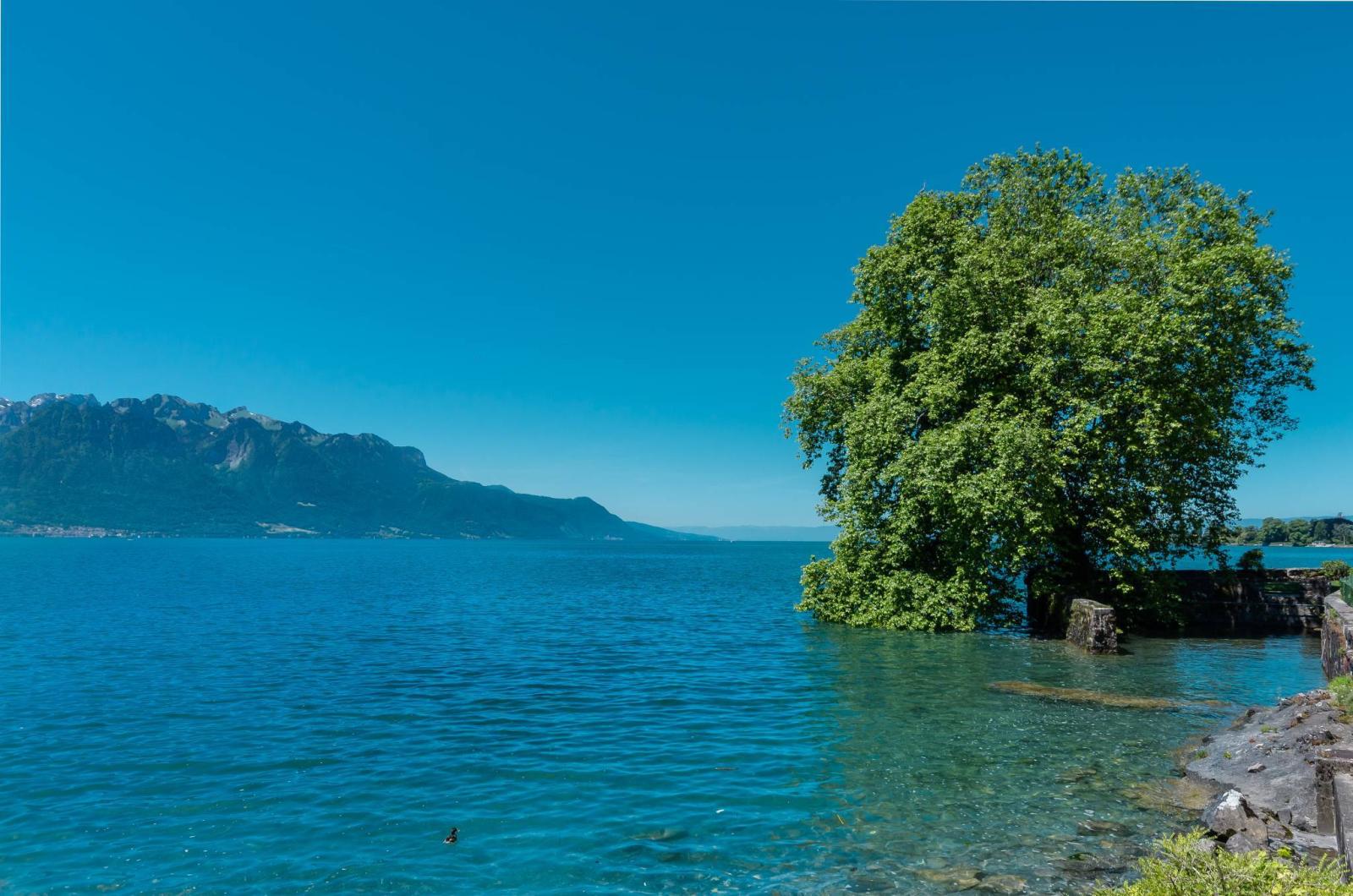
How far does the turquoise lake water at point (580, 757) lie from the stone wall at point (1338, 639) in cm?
111

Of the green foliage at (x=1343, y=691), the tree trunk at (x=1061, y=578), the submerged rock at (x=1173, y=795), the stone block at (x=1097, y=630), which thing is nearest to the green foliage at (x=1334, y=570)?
the tree trunk at (x=1061, y=578)

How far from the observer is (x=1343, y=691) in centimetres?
1711

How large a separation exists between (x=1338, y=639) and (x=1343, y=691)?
857 cm

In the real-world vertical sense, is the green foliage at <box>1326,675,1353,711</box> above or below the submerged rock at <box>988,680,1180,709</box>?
above

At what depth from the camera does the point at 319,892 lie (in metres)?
10.4

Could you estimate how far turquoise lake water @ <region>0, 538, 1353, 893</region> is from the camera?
447 inches

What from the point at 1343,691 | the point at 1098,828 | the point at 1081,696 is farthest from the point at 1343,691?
the point at 1098,828

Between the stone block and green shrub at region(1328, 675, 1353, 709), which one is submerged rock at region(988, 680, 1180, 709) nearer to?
green shrub at region(1328, 675, 1353, 709)

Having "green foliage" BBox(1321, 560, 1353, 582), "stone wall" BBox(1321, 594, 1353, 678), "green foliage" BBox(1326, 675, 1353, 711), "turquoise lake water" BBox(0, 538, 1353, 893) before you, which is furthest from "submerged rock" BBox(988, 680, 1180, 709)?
"green foliage" BBox(1321, 560, 1353, 582)

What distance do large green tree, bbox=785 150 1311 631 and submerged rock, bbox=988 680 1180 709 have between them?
32.4 feet

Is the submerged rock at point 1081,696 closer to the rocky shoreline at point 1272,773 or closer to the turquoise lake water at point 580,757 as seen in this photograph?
the turquoise lake water at point 580,757

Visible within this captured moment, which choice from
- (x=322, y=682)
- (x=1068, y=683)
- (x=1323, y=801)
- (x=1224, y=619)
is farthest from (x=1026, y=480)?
(x=322, y=682)

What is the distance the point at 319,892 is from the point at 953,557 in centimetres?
3202

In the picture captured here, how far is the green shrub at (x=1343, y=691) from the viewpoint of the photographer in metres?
16.3
